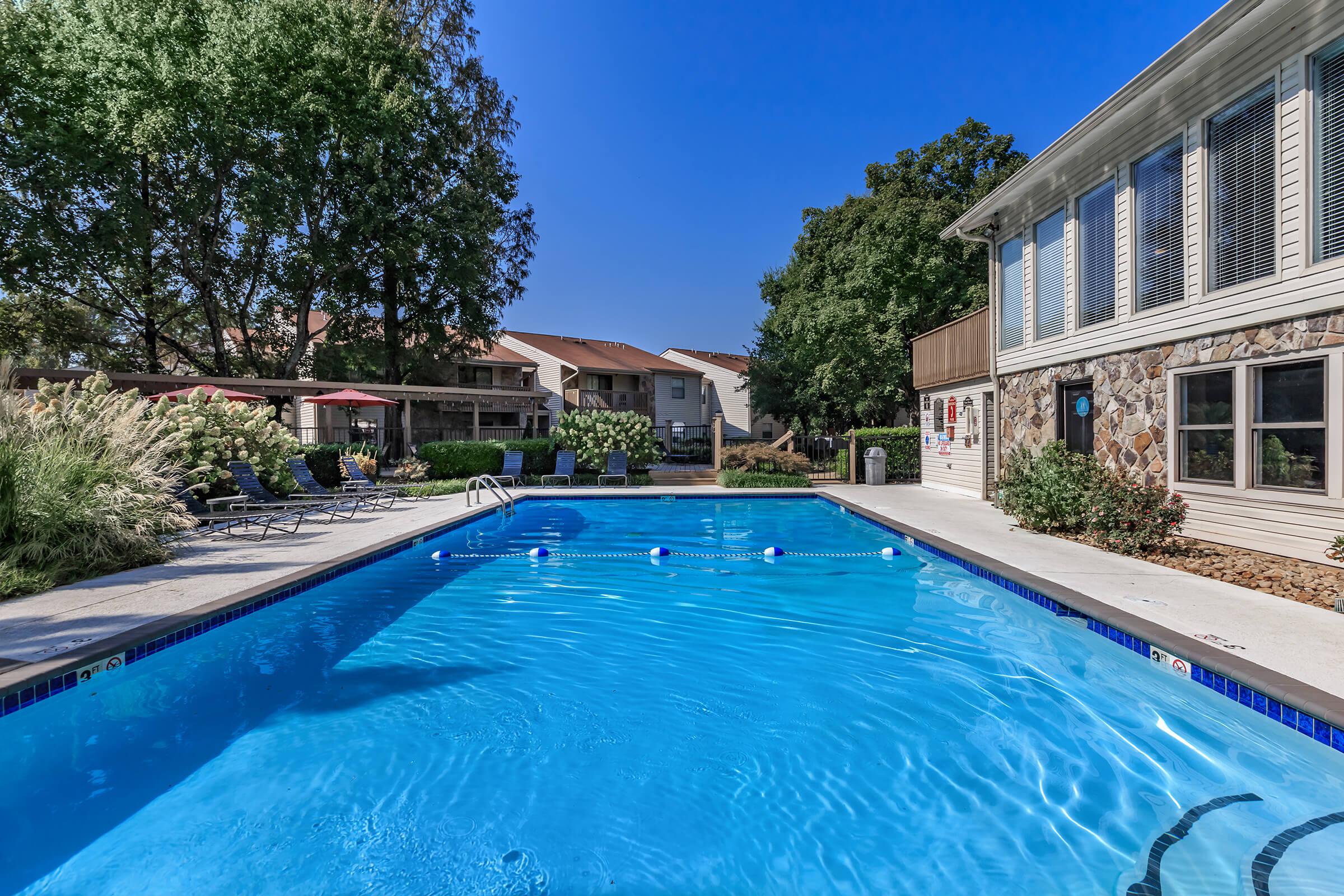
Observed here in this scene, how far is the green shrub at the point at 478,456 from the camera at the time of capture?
17609 millimetres

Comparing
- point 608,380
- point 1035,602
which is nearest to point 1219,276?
point 1035,602

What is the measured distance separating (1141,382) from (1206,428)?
1258 millimetres

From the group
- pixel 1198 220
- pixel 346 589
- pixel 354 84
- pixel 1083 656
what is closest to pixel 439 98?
pixel 354 84

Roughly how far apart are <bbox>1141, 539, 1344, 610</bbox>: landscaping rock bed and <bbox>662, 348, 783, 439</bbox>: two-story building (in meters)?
30.0

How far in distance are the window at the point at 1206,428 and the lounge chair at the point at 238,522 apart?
11.8 meters

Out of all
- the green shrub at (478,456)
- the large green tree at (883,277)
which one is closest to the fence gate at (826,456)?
the large green tree at (883,277)

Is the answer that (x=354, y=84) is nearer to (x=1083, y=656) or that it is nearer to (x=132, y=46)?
(x=132, y=46)

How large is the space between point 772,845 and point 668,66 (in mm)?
22340

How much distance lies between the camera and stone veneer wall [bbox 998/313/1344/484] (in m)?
6.30

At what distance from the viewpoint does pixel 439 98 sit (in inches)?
896

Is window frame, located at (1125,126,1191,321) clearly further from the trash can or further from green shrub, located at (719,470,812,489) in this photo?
green shrub, located at (719,470,812,489)

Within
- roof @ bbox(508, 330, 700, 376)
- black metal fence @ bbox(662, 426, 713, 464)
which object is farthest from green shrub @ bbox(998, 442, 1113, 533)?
roof @ bbox(508, 330, 700, 376)

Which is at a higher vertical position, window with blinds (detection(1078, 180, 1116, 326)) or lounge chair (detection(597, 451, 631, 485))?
window with blinds (detection(1078, 180, 1116, 326))

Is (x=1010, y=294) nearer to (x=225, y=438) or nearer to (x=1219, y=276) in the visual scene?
(x=1219, y=276)
